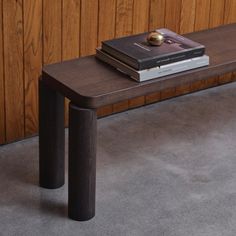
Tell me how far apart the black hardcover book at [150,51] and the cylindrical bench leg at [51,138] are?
A: 0.25 metres

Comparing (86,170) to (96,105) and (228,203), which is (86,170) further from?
(228,203)

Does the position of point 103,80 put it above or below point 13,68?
above

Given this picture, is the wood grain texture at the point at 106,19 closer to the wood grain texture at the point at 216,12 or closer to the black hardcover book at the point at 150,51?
the black hardcover book at the point at 150,51

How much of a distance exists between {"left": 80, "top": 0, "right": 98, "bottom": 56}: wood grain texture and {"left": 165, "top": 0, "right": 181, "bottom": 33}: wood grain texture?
386 mm

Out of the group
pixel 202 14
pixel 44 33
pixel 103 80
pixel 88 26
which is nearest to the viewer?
pixel 103 80

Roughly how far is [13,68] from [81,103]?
61 cm

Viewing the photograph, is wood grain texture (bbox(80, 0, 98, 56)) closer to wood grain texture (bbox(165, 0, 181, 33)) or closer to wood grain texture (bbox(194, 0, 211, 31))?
wood grain texture (bbox(165, 0, 181, 33))

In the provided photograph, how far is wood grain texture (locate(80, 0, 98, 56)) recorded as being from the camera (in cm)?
291

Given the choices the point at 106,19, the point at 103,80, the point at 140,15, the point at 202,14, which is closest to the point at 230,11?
the point at 202,14

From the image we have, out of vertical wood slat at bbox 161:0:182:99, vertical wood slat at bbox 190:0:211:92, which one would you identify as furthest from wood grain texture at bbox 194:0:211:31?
vertical wood slat at bbox 161:0:182:99

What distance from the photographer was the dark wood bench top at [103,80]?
7.53 feet

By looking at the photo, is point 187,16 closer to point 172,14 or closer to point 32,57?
point 172,14

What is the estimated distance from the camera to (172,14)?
10.6ft

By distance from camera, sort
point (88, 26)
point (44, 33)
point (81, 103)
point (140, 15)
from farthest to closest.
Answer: point (140, 15) < point (88, 26) < point (44, 33) < point (81, 103)
